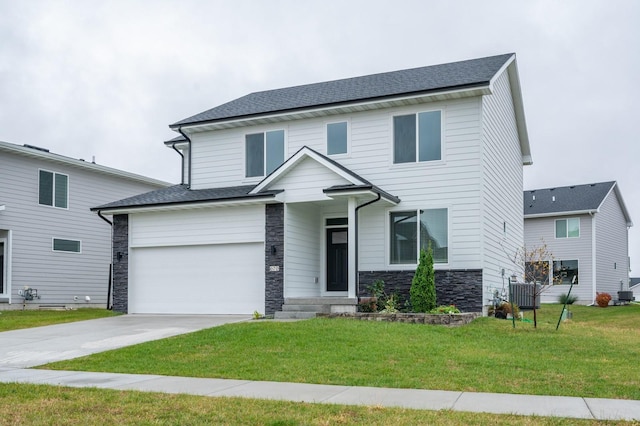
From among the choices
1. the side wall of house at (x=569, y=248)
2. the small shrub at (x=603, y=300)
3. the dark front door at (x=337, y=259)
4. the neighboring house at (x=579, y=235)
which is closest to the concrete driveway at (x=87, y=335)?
the dark front door at (x=337, y=259)

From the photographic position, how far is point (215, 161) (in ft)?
67.4

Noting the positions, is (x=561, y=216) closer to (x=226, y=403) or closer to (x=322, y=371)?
(x=322, y=371)

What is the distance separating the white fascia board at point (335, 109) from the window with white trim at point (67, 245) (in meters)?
7.90

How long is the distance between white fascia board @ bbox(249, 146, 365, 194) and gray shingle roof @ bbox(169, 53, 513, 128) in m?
1.88

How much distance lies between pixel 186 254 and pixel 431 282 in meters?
7.63

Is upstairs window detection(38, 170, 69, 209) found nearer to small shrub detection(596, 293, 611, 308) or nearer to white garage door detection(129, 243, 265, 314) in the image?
white garage door detection(129, 243, 265, 314)

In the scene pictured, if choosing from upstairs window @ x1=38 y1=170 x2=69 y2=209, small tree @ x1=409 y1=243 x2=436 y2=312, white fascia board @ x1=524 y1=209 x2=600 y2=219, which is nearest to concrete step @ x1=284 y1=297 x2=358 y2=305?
small tree @ x1=409 y1=243 x2=436 y2=312

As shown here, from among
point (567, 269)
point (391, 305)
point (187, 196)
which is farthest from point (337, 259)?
point (567, 269)

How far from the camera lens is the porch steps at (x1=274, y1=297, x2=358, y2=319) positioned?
1605 cm

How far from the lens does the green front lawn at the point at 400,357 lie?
846cm

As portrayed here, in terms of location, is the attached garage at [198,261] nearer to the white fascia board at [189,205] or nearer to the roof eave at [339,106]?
the white fascia board at [189,205]

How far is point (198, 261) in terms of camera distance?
19188mm

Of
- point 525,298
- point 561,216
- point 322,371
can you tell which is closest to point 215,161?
point 525,298

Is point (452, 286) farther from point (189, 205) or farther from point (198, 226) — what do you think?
point (189, 205)
